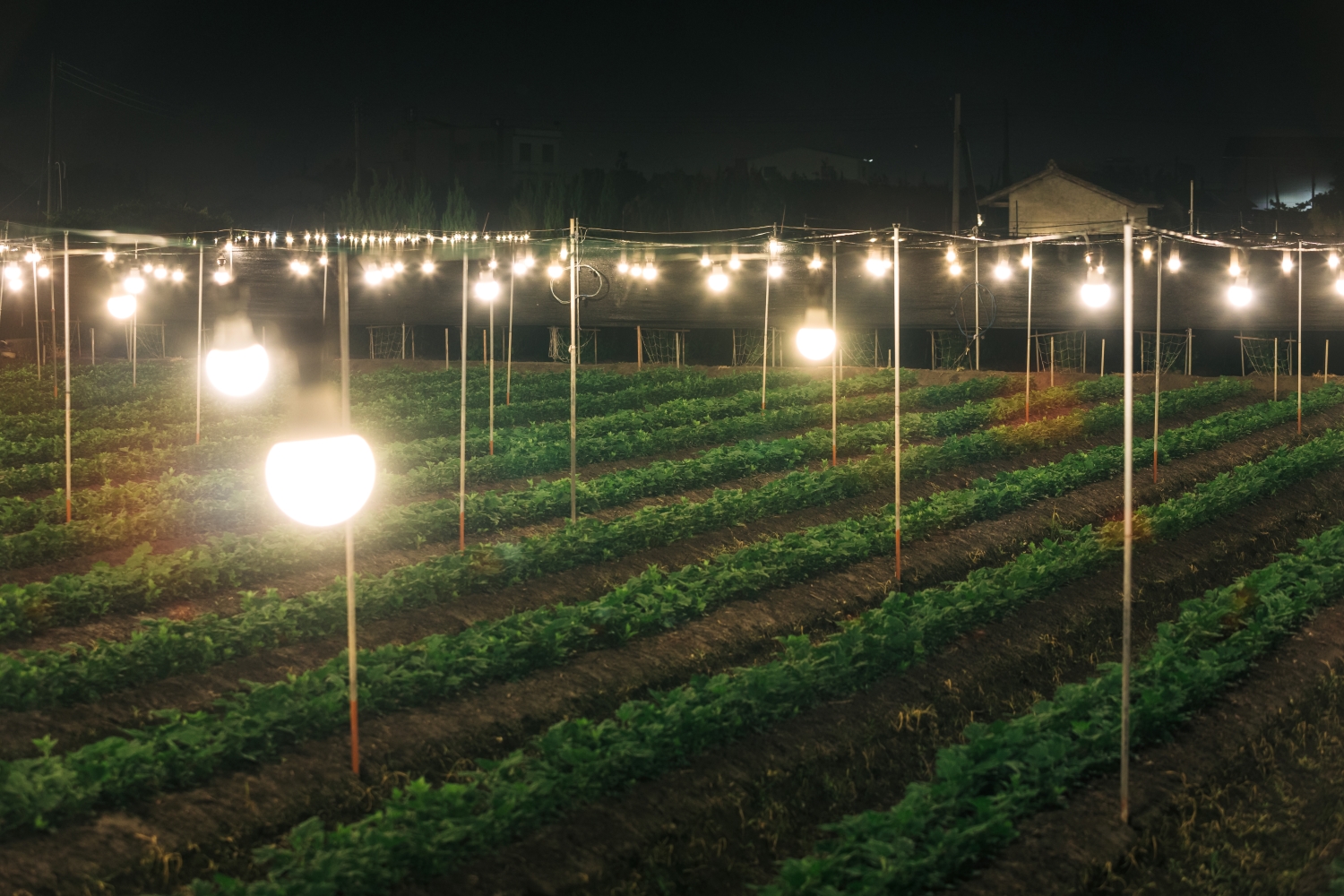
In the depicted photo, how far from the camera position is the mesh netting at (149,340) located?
41.1m

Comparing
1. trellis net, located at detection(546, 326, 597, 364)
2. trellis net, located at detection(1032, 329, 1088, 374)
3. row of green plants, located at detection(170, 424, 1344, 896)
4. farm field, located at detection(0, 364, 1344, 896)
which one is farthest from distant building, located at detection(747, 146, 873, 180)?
row of green plants, located at detection(170, 424, 1344, 896)

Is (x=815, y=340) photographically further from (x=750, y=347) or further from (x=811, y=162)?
(x=811, y=162)

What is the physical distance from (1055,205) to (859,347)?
16970mm

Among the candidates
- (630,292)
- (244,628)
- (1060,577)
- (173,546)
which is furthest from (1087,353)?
(244,628)

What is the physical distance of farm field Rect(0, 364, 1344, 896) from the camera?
257 inches

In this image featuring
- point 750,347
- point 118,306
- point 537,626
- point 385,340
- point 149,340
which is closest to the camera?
point 537,626

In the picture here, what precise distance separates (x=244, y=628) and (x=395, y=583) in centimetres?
163

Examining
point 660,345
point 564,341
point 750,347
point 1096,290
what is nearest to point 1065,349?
point 750,347

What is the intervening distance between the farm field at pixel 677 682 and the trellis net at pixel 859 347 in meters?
16.1

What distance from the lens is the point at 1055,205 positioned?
4731cm

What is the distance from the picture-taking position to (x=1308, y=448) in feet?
59.7

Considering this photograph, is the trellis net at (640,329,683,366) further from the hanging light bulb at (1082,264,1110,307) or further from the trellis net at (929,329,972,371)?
the hanging light bulb at (1082,264,1110,307)

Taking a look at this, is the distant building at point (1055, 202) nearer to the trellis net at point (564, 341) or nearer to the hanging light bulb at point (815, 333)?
the trellis net at point (564, 341)

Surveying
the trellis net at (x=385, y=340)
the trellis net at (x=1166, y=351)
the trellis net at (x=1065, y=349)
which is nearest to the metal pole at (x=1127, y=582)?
the trellis net at (x=1166, y=351)
